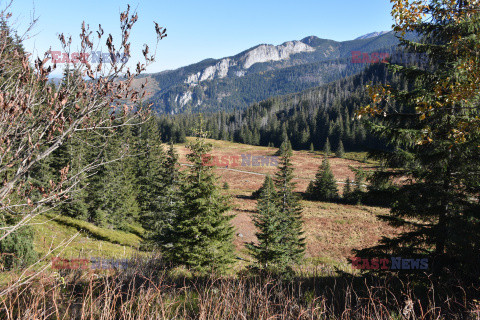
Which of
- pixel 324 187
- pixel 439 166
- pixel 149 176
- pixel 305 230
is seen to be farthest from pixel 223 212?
pixel 324 187

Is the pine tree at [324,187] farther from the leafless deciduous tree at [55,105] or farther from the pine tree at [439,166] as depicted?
the leafless deciduous tree at [55,105]

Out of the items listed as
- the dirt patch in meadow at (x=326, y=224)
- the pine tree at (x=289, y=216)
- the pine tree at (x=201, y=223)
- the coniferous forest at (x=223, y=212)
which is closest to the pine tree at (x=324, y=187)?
the dirt patch in meadow at (x=326, y=224)

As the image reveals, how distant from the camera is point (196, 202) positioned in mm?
12992

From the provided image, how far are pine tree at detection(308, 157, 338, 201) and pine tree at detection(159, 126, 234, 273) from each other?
32.5 metres

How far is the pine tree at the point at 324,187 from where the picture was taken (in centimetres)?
4291

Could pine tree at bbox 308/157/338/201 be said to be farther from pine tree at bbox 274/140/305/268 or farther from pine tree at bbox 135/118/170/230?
pine tree at bbox 135/118/170/230

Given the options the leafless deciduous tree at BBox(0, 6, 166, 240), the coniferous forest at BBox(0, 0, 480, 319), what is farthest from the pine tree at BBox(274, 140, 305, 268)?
the leafless deciduous tree at BBox(0, 6, 166, 240)

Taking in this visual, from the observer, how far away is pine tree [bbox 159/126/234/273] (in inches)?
484

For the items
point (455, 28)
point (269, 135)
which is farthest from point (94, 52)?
point (269, 135)

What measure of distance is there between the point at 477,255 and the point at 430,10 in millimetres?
4462

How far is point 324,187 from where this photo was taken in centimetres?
4341

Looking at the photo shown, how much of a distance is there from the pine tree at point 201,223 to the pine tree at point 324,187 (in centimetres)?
3252

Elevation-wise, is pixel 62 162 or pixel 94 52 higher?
pixel 94 52

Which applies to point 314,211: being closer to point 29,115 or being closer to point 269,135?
point 29,115
